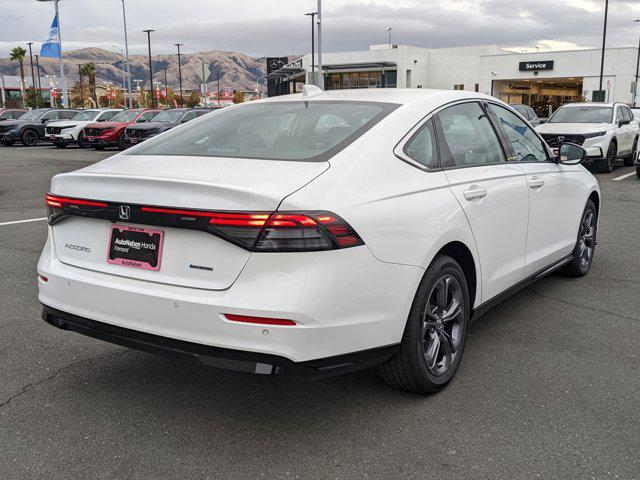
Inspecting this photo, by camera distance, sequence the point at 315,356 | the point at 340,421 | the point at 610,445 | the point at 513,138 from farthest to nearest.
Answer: the point at 513,138
the point at 340,421
the point at 610,445
the point at 315,356

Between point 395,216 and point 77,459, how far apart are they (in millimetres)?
1798

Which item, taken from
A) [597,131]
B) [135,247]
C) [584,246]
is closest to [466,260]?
[135,247]

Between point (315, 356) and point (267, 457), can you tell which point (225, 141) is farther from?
point (267, 457)

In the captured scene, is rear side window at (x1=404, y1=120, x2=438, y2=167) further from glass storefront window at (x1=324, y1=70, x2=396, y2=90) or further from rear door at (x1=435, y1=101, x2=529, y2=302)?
glass storefront window at (x1=324, y1=70, x2=396, y2=90)

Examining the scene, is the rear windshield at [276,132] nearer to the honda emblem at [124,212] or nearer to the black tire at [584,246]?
the honda emblem at [124,212]

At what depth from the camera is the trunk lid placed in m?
2.75

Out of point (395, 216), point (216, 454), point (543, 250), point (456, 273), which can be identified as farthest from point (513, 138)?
point (216, 454)

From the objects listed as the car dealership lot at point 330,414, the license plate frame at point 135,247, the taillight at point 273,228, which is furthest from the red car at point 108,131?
the taillight at point 273,228

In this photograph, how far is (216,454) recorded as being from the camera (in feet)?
9.62

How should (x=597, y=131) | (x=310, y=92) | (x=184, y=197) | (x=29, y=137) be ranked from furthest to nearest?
(x=29, y=137)
(x=597, y=131)
(x=310, y=92)
(x=184, y=197)

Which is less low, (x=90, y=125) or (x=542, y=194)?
(x=542, y=194)

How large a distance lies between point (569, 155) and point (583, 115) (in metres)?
12.8

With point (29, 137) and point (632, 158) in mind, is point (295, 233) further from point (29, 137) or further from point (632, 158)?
point (29, 137)

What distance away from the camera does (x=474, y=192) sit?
3.70m
